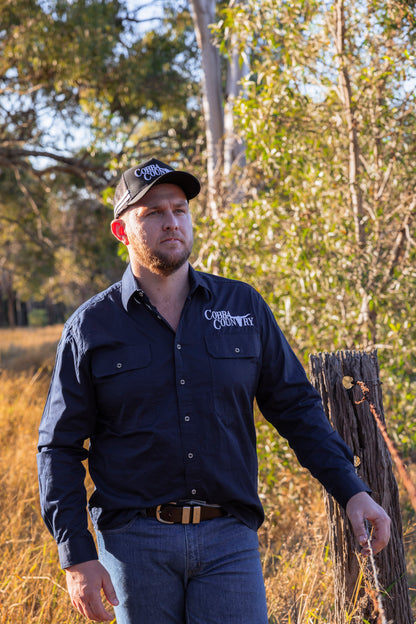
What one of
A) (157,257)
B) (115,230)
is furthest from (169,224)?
(115,230)

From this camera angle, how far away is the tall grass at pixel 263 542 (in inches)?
138

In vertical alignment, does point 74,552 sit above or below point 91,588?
above

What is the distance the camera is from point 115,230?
9.04ft

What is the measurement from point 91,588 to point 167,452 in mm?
523

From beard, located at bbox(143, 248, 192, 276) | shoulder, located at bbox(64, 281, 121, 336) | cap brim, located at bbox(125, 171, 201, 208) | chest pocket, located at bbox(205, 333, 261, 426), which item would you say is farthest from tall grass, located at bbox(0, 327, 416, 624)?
cap brim, located at bbox(125, 171, 201, 208)

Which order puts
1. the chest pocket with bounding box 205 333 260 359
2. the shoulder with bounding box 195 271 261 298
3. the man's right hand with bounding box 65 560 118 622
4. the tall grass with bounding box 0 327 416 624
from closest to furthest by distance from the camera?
1. the man's right hand with bounding box 65 560 118 622
2. the chest pocket with bounding box 205 333 260 359
3. the shoulder with bounding box 195 271 261 298
4. the tall grass with bounding box 0 327 416 624

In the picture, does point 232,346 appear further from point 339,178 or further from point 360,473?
point 339,178

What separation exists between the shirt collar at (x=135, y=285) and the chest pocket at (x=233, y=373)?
0.75 feet

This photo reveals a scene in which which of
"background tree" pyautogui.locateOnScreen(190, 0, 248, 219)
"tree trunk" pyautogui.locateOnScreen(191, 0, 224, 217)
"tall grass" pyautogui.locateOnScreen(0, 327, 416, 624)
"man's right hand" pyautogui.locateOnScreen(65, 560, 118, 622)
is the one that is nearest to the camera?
"man's right hand" pyautogui.locateOnScreen(65, 560, 118, 622)

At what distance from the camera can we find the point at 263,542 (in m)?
5.60

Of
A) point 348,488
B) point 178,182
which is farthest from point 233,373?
point 178,182

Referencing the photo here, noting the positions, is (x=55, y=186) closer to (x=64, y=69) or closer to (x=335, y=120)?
(x=64, y=69)

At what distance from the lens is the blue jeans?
2219mm

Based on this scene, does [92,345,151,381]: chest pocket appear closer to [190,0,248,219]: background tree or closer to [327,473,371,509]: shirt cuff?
[327,473,371,509]: shirt cuff
